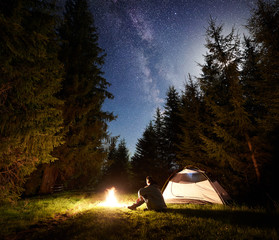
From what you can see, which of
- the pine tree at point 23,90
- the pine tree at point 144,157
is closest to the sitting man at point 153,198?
the pine tree at point 23,90

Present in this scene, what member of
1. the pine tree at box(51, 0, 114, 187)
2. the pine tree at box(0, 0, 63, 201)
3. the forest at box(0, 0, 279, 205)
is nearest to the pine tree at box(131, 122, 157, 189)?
the forest at box(0, 0, 279, 205)

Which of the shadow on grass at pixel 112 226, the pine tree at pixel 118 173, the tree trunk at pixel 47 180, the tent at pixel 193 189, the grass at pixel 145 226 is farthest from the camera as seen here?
the pine tree at pixel 118 173

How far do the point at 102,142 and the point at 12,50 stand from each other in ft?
27.1

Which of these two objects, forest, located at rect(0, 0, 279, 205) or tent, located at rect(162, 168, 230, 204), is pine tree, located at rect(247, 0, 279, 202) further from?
tent, located at rect(162, 168, 230, 204)

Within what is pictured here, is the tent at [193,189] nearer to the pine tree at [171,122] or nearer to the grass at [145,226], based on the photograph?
the grass at [145,226]

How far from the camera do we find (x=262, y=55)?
7.14 m

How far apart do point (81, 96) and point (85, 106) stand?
2.58 ft

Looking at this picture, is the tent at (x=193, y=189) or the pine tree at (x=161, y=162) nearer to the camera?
the tent at (x=193, y=189)

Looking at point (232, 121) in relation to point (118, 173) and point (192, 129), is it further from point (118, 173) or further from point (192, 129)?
point (118, 173)

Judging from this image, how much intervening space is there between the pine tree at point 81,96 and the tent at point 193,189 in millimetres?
5522

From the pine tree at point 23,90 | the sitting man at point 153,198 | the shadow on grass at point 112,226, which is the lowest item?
the shadow on grass at point 112,226

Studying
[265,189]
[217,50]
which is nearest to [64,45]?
[217,50]

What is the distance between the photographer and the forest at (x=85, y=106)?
14.9 ft

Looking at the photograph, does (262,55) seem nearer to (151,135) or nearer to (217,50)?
(217,50)
